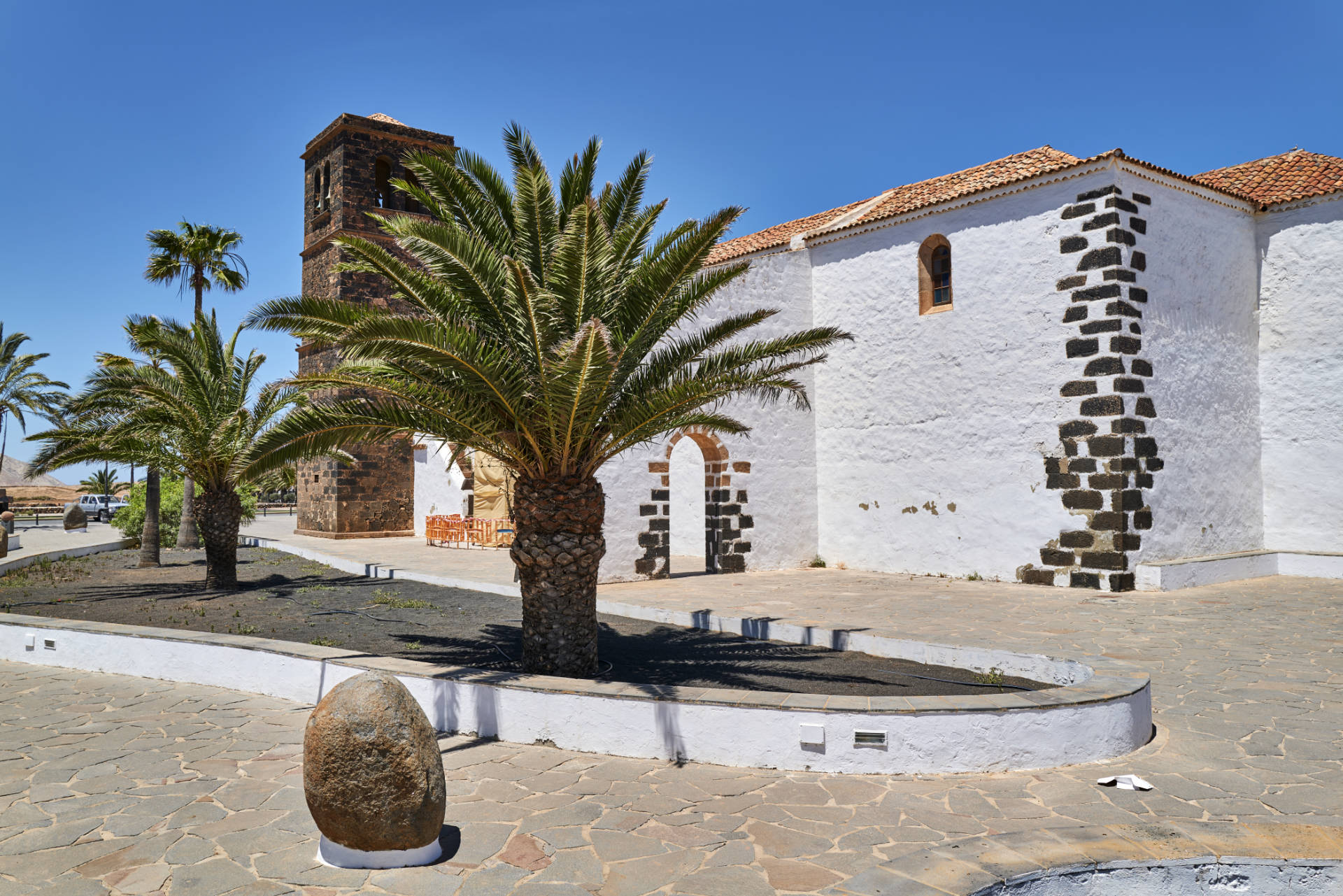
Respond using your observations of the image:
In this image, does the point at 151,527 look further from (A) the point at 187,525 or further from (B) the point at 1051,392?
(B) the point at 1051,392

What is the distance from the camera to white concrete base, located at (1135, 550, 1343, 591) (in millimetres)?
12555

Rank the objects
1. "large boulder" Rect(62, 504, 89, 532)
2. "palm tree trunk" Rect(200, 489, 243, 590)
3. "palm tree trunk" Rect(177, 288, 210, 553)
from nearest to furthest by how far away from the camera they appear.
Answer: "palm tree trunk" Rect(200, 489, 243, 590) < "palm tree trunk" Rect(177, 288, 210, 553) < "large boulder" Rect(62, 504, 89, 532)

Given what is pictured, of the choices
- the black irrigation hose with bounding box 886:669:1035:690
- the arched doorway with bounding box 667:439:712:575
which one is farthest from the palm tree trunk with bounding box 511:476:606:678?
the arched doorway with bounding box 667:439:712:575

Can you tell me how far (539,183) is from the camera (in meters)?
7.58

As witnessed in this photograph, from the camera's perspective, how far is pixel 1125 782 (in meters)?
5.21

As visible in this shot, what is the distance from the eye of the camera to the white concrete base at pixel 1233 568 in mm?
12555

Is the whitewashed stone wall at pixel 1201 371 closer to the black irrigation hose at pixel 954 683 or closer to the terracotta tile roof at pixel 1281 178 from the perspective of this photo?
the terracotta tile roof at pixel 1281 178

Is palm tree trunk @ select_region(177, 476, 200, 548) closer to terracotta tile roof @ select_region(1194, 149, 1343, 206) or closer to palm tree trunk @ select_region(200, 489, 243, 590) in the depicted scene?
palm tree trunk @ select_region(200, 489, 243, 590)

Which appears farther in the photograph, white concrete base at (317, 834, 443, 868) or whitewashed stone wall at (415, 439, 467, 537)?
whitewashed stone wall at (415, 439, 467, 537)

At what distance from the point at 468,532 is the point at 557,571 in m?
14.5

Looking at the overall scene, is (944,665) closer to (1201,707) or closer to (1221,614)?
(1201,707)

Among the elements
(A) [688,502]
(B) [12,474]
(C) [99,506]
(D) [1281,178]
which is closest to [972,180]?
(D) [1281,178]

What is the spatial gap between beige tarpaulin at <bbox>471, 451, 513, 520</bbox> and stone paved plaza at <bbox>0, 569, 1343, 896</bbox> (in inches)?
552

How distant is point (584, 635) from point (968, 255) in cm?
983
